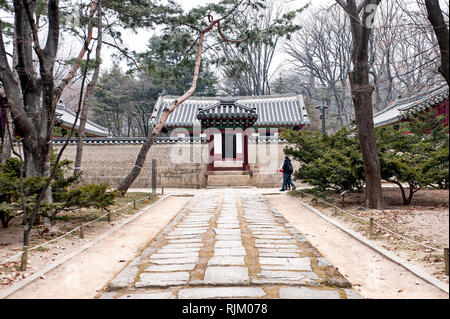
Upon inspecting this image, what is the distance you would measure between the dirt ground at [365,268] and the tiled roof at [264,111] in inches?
579

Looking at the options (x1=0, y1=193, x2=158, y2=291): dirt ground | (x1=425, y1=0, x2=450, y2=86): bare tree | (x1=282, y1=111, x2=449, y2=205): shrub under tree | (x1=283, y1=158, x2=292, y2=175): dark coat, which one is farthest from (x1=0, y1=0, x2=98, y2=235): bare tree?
(x1=283, y1=158, x2=292, y2=175): dark coat

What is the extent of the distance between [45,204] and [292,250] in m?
3.99

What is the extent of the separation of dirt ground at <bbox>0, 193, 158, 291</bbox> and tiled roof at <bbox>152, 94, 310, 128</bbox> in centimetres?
1343

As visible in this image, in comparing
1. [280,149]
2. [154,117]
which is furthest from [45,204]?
[154,117]

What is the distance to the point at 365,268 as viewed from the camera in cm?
412

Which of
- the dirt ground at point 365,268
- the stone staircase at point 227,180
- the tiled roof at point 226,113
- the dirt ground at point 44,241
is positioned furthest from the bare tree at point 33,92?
the tiled roof at point 226,113

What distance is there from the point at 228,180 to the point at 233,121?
10.1ft

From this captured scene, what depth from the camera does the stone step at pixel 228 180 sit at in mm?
16578

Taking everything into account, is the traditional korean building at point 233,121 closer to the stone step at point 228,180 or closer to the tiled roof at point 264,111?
the tiled roof at point 264,111

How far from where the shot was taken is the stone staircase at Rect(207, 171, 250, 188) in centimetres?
1658

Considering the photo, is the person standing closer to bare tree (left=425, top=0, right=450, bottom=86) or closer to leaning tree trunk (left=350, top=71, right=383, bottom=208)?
leaning tree trunk (left=350, top=71, right=383, bottom=208)

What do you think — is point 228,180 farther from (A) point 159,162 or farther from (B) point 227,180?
(A) point 159,162
